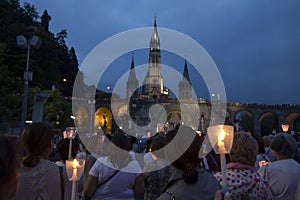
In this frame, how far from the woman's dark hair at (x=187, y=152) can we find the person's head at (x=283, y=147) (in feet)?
5.13

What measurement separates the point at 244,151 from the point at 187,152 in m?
0.60

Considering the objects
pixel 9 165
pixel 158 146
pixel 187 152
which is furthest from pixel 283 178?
pixel 9 165

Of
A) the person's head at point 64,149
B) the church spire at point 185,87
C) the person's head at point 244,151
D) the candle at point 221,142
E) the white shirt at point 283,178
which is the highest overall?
the church spire at point 185,87

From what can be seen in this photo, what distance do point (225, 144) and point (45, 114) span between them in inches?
815

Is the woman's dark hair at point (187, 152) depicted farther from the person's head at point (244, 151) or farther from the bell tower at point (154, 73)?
the bell tower at point (154, 73)

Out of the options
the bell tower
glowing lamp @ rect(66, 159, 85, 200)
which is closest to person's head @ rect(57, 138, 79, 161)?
glowing lamp @ rect(66, 159, 85, 200)

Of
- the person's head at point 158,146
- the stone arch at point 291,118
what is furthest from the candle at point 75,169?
the stone arch at point 291,118

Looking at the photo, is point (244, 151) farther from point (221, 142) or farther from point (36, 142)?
point (36, 142)

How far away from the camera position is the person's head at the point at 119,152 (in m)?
3.01

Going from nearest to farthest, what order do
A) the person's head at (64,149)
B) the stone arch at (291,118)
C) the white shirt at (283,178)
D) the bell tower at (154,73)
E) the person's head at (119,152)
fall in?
the white shirt at (283,178) → the person's head at (119,152) → the person's head at (64,149) → the stone arch at (291,118) → the bell tower at (154,73)

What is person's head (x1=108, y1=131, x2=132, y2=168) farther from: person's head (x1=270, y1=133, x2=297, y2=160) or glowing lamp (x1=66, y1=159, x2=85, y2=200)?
person's head (x1=270, y1=133, x2=297, y2=160)

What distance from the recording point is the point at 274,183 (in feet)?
9.47

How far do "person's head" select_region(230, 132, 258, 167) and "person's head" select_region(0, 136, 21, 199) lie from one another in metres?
1.78

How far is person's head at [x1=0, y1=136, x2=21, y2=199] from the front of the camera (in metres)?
1.18
